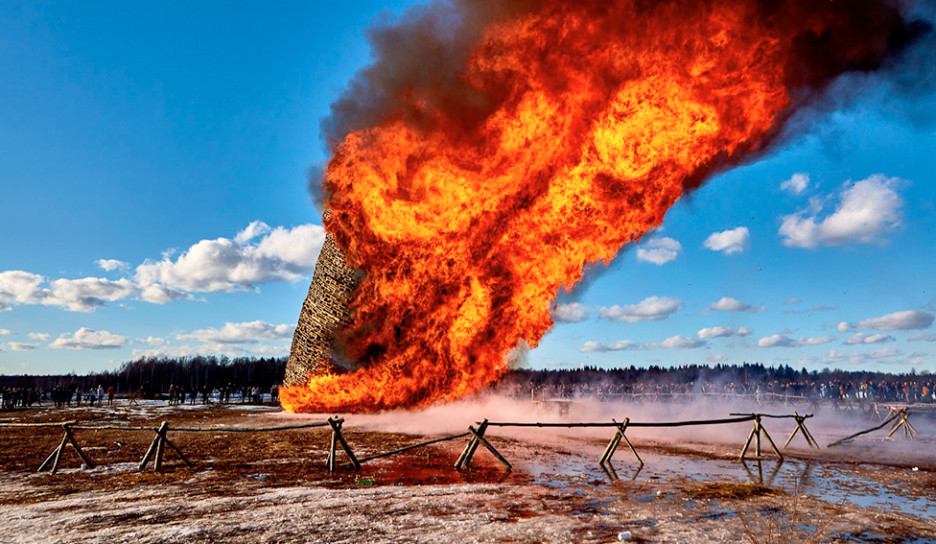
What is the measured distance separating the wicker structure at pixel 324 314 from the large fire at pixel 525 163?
1.90 ft

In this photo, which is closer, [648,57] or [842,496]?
[842,496]

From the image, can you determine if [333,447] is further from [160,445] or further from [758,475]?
[758,475]

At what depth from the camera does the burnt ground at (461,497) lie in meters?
6.56

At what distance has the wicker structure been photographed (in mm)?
21672

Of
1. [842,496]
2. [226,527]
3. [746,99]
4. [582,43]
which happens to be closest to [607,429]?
[842,496]

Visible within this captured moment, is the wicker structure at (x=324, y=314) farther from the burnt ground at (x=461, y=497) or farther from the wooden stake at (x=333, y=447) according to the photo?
the wooden stake at (x=333, y=447)

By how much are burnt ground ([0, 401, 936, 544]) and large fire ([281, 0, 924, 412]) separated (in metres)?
6.65

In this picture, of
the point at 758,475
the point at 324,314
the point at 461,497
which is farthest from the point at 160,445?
the point at 758,475

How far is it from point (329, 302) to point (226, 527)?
1566 centimetres

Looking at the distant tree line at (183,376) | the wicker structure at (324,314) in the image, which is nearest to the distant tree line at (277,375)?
the distant tree line at (183,376)

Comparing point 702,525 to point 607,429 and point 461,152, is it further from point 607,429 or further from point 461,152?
point 607,429

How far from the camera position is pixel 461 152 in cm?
1705

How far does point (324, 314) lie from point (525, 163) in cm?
1144

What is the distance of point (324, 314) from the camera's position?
869 inches
